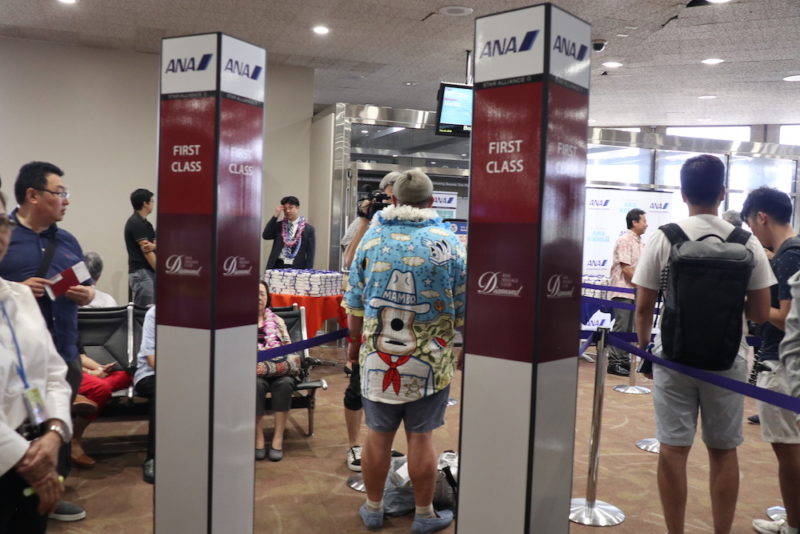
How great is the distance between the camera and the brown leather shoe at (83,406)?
379 centimetres

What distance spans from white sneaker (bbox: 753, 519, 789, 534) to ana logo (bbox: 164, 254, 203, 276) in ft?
9.59

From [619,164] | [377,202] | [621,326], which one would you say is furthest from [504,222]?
[619,164]

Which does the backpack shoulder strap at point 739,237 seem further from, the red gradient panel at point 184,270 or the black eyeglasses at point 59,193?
the black eyeglasses at point 59,193

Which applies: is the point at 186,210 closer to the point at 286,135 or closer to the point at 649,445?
the point at 649,445

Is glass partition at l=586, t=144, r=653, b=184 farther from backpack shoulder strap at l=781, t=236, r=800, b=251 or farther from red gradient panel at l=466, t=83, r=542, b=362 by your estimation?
red gradient panel at l=466, t=83, r=542, b=362

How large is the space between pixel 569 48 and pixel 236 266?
1.35 m

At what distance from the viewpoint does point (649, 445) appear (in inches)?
184

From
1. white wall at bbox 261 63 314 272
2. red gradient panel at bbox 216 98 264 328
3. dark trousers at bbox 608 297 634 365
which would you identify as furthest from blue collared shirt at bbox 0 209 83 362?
dark trousers at bbox 608 297 634 365

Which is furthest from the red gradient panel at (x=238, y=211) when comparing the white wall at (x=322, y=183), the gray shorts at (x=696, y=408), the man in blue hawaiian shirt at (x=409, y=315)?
the white wall at (x=322, y=183)

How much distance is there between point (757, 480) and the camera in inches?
162

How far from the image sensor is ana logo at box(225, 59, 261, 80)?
2.42 metres

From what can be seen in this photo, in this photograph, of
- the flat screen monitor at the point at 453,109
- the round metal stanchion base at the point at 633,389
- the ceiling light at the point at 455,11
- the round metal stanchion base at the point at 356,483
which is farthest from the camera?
the flat screen monitor at the point at 453,109

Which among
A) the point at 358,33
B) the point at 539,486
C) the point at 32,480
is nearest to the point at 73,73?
the point at 358,33

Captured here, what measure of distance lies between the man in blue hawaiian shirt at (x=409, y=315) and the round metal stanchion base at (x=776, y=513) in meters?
1.85
